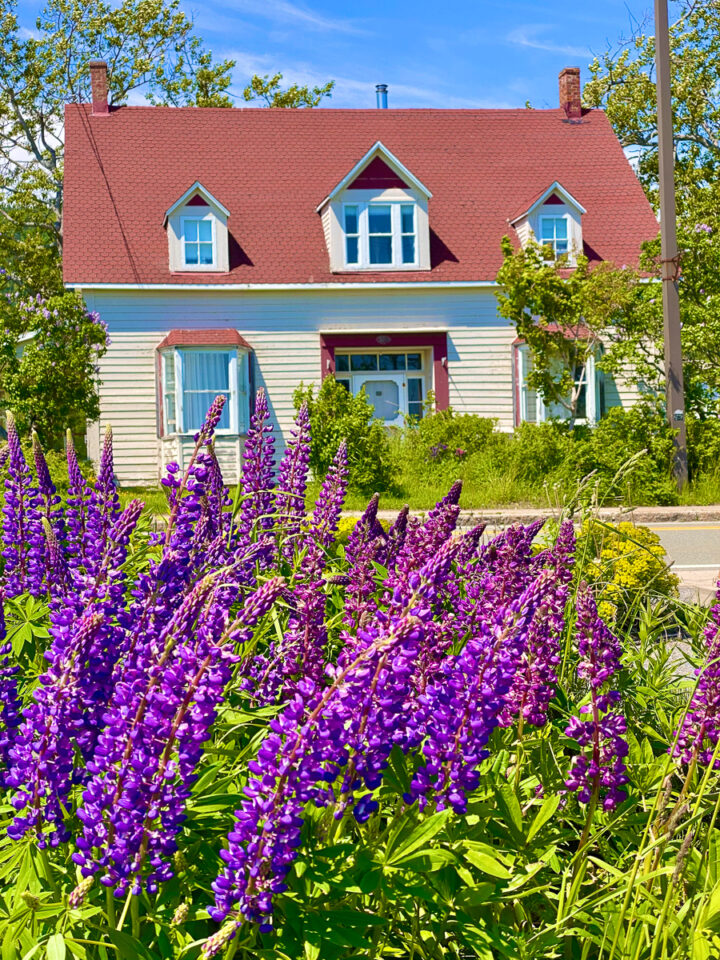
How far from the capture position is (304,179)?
25.3 metres

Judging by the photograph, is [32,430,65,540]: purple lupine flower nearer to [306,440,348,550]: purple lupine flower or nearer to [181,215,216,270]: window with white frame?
[306,440,348,550]: purple lupine flower

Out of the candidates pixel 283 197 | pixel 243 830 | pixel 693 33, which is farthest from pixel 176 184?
pixel 243 830

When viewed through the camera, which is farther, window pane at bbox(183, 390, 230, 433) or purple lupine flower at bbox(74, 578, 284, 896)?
window pane at bbox(183, 390, 230, 433)

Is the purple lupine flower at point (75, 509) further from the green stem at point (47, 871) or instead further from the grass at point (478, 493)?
the grass at point (478, 493)

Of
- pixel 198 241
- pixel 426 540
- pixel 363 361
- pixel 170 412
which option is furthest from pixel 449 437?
pixel 426 540

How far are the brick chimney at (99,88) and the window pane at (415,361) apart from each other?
10373 mm

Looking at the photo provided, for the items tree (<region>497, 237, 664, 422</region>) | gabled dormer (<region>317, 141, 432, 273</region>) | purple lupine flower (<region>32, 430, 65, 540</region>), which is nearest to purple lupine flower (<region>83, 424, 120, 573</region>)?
purple lupine flower (<region>32, 430, 65, 540</region>)

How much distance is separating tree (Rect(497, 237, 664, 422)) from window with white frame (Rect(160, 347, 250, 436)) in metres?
6.66

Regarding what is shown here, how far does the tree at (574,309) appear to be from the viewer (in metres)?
19.1

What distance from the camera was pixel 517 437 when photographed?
1989cm

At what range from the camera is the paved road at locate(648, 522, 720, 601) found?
1016 cm

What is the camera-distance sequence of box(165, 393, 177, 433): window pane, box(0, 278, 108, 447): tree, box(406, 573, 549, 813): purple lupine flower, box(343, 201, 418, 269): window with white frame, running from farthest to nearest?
box(343, 201, 418, 269): window with white frame → box(165, 393, 177, 433): window pane → box(0, 278, 108, 447): tree → box(406, 573, 549, 813): purple lupine flower

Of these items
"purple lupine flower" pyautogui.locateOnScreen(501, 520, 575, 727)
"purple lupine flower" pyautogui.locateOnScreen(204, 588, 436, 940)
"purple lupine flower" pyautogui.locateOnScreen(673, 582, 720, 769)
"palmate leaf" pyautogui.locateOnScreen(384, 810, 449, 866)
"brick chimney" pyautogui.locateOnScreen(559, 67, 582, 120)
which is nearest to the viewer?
"purple lupine flower" pyautogui.locateOnScreen(204, 588, 436, 940)

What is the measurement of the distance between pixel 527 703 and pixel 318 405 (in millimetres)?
16731
